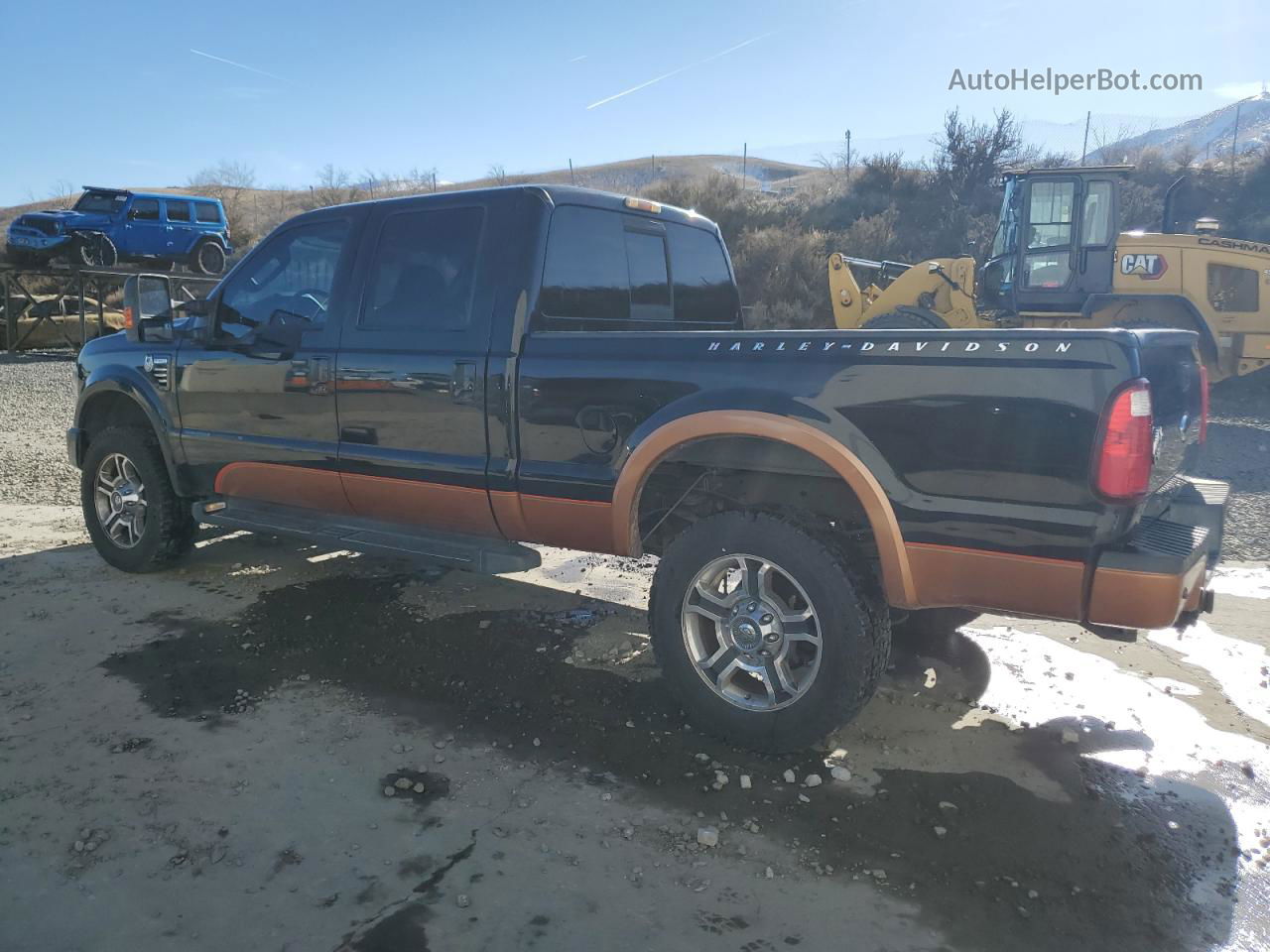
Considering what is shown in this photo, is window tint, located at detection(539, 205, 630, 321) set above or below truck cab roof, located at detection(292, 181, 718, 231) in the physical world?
below

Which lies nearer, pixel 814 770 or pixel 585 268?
pixel 814 770

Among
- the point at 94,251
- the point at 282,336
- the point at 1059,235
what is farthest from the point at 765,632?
the point at 94,251

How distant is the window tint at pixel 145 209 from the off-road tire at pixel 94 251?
0.91 m

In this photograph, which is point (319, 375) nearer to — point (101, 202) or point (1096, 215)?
point (1096, 215)

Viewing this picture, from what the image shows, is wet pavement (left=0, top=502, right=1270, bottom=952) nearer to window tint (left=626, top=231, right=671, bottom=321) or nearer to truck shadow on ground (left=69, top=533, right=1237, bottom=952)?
truck shadow on ground (left=69, top=533, right=1237, bottom=952)

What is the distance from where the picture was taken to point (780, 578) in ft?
11.6

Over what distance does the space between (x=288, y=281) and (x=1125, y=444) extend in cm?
417

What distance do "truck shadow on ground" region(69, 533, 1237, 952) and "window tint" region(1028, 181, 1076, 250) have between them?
356 inches

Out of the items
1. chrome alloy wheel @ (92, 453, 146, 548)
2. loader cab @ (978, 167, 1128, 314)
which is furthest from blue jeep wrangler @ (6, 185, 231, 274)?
loader cab @ (978, 167, 1128, 314)

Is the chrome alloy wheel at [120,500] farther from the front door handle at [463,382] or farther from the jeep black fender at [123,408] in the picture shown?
the front door handle at [463,382]

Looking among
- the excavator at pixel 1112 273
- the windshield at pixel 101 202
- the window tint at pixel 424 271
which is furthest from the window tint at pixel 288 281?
the windshield at pixel 101 202

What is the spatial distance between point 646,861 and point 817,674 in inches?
36.6

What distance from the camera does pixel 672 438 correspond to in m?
3.54

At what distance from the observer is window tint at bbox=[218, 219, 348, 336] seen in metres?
4.80
